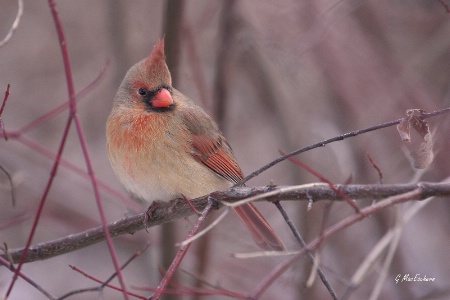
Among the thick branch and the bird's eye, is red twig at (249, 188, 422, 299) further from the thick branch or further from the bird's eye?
the bird's eye

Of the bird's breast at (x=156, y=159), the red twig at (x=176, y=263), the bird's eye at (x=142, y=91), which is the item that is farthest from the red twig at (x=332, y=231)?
the bird's eye at (x=142, y=91)

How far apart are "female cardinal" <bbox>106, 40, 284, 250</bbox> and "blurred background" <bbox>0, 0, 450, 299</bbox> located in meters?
0.35

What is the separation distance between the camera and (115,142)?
366cm

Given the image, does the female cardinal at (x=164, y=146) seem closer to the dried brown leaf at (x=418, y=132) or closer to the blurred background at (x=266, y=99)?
the blurred background at (x=266, y=99)

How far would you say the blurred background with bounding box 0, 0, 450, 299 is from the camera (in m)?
4.37

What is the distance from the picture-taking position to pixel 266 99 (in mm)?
4832

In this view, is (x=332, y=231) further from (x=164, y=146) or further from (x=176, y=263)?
(x=164, y=146)

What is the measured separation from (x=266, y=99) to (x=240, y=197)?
2.39 metres

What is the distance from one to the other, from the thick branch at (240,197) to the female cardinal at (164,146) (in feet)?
0.56

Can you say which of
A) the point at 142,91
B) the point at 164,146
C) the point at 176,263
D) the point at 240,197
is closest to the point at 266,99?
the point at 142,91

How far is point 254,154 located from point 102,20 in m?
1.69

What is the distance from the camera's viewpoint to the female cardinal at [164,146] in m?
3.50

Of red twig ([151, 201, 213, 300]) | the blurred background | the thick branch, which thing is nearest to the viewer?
red twig ([151, 201, 213, 300])

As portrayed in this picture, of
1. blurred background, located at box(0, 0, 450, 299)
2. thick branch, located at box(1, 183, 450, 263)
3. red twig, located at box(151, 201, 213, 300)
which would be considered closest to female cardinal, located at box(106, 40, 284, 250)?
thick branch, located at box(1, 183, 450, 263)
